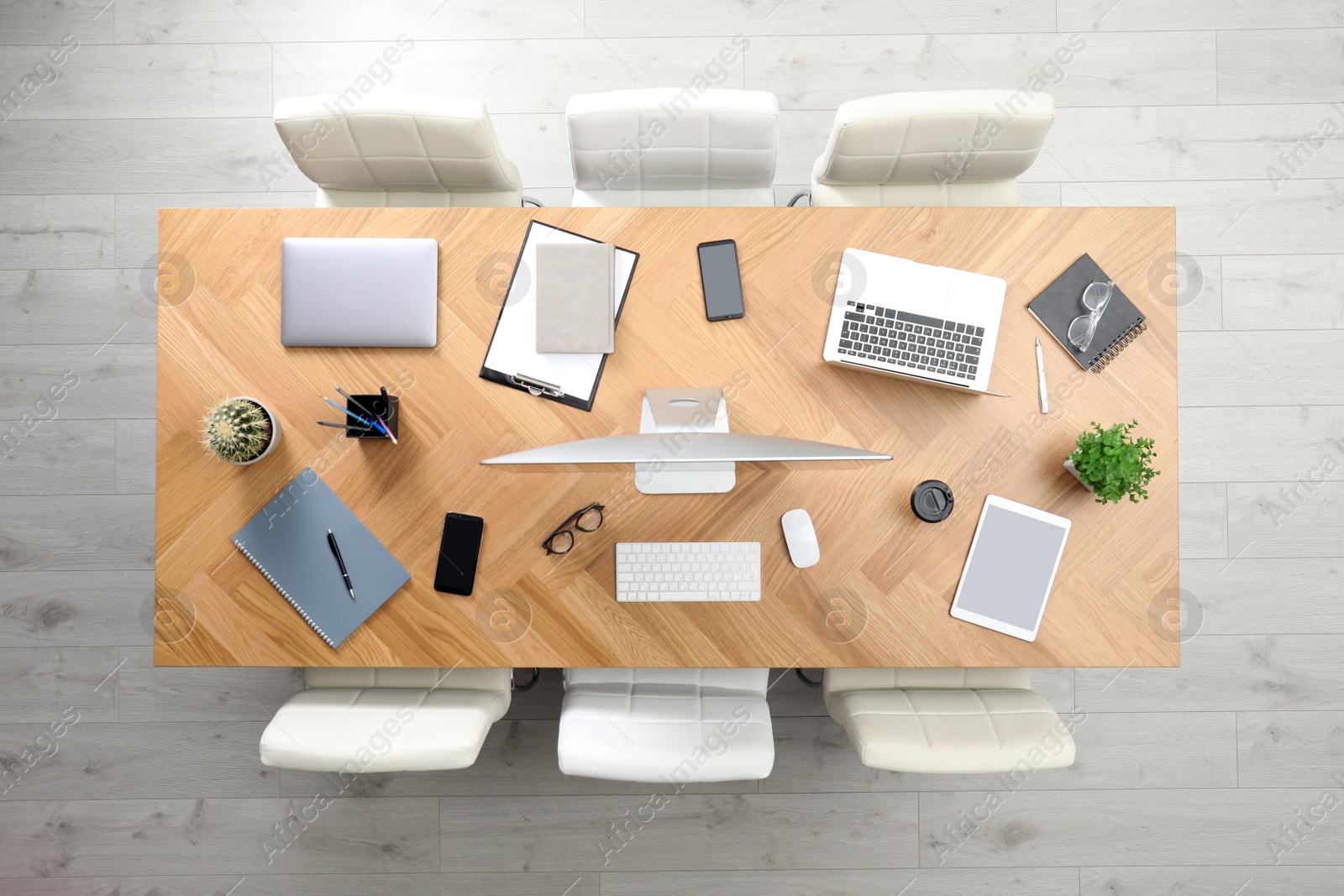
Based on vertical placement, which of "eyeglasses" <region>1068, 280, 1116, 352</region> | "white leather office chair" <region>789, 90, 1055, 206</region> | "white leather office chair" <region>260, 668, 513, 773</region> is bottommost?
"white leather office chair" <region>260, 668, 513, 773</region>

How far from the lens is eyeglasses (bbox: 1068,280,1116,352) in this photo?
4.92 ft

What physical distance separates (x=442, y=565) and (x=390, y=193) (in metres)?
0.99

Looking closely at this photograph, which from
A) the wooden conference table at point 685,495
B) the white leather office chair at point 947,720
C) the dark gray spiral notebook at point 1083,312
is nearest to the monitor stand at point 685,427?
the wooden conference table at point 685,495

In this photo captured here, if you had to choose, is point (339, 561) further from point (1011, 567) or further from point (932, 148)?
point (932, 148)

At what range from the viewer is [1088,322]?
1.50 m

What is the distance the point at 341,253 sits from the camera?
1.50 metres

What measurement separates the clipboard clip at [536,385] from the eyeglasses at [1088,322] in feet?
3.73

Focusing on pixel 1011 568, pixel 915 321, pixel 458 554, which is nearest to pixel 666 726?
pixel 458 554

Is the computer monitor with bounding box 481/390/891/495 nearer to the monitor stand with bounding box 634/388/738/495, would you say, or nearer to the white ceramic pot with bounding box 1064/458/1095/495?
the monitor stand with bounding box 634/388/738/495

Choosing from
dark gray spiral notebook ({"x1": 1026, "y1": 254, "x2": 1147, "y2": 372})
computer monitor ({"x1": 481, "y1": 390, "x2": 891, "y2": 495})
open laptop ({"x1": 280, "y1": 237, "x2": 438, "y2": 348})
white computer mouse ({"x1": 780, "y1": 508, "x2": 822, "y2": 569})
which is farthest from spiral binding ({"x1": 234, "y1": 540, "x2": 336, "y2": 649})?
dark gray spiral notebook ({"x1": 1026, "y1": 254, "x2": 1147, "y2": 372})

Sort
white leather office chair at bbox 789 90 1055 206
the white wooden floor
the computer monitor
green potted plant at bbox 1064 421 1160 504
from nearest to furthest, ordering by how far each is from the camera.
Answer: the computer monitor → green potted plant at bbox 1064 421 1160 504 → white leather office chair at bbox 789 90 1055 206 → the white wooden floor

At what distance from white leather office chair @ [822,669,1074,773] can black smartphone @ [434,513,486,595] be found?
3.03 feet

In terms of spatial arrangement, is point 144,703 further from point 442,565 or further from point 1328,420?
point 1328,420

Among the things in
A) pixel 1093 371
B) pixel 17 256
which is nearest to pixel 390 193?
pixel 17 256
